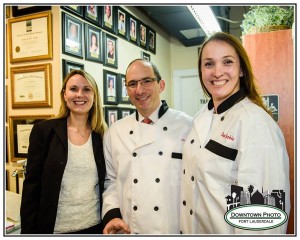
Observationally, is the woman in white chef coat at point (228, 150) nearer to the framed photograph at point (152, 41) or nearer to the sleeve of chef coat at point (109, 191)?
the sleeve of chef coat at point (109, 191)

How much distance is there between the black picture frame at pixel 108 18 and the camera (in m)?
2.61

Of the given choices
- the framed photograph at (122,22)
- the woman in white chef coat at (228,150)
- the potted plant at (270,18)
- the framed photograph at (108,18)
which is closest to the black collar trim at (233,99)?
the woman in white chef coat at (228,150)

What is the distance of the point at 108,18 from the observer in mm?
2684

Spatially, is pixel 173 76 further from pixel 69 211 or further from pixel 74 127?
pixel 69 211

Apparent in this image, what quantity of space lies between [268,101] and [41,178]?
169 centimetres

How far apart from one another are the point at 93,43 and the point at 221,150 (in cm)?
180

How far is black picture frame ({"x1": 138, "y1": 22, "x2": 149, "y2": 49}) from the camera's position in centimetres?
338

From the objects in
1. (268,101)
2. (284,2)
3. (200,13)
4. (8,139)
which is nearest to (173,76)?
(200,13)

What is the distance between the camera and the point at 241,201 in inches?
40.0

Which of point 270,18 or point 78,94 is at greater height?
point 270,18

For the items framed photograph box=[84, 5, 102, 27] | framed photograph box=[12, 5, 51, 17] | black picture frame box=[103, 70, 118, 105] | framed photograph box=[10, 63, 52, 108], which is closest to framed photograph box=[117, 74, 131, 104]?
black picture frame box=[103, 70, 118, 105]

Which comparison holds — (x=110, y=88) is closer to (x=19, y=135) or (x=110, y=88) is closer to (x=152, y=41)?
(x=19, y=135)

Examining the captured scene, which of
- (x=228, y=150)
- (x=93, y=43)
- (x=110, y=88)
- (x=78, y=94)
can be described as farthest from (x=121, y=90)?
(x=228, y=150)

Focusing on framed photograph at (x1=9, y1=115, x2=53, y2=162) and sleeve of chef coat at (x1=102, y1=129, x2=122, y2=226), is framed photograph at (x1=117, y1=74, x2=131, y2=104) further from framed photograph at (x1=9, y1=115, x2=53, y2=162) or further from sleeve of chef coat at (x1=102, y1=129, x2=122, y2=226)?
sleeve of chef coat at (x1=102, y1=129, x2=122, y2=226)
